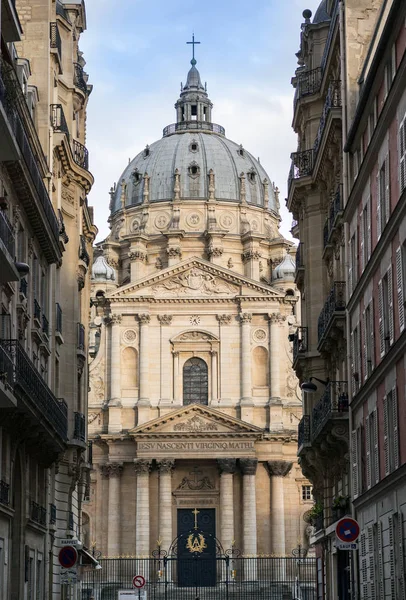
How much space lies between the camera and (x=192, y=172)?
104812mm

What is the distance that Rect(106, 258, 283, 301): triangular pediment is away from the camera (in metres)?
84.8

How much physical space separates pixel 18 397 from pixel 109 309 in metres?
58.5

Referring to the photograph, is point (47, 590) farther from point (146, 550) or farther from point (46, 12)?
point (146, 550)

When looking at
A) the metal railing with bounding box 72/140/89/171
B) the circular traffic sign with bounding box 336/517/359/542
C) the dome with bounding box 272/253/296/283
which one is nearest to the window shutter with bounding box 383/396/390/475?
the circular traffic sign with bounding box 336/517/359/542

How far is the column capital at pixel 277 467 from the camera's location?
8200 centimetres

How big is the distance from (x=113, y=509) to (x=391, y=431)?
58164mm

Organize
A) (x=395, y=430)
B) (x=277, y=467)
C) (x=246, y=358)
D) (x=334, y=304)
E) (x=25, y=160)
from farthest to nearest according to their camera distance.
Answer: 1. (x=246, y=358)
2. (x=277, y=467)
3. (x=334, y=304)
4. (x=25, y=160)
5. (x=395, y=430)

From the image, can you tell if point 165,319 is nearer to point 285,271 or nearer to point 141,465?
point 141,465

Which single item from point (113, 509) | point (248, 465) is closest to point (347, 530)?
point (248, 465)

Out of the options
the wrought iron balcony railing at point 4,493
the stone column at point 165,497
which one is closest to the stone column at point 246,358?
the stone column at point 165,497

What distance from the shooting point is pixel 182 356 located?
279 feet

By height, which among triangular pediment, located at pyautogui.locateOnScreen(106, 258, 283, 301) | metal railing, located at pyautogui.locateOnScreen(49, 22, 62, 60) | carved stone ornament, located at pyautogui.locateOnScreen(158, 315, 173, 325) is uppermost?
triangular pediment, located at pyautogui.locateOnScreen(106, 258, 283, 301)

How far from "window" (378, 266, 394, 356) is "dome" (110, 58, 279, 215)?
248 ft

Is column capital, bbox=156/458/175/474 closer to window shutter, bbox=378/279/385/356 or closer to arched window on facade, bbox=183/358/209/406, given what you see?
arched window on facade, bbox=183/358/209/406
